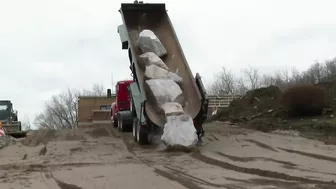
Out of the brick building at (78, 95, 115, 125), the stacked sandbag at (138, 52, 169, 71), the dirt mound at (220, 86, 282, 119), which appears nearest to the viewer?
the stacked sandbag at (138, 52, 169, 71)

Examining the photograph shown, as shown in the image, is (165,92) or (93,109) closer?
(165,92)

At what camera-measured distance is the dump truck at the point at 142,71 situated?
16.4 meters

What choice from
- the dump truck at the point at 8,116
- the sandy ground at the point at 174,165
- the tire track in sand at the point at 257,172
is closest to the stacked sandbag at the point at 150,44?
the sandy ground at the point at 174,165

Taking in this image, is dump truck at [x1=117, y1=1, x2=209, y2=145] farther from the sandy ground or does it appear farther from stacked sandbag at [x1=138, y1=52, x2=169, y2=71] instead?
the sandy ground

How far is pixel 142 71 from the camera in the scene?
18016mm

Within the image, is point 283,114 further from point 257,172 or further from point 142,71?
point 257,172

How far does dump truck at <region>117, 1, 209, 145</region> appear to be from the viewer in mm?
16438

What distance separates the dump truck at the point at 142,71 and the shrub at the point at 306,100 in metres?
6.68

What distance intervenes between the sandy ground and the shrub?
3.34 meters

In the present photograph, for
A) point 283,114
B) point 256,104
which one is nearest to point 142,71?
point 283,114

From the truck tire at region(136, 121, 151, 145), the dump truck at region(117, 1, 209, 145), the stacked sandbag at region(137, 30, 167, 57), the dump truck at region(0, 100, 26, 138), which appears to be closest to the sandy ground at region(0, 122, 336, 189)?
the truck tire at region(136, 121, 151, 145)

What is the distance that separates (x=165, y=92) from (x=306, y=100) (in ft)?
26.9

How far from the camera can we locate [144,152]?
15117 millimetres

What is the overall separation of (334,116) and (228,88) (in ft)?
286
